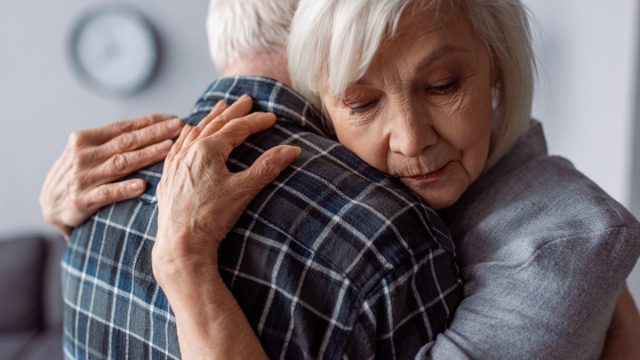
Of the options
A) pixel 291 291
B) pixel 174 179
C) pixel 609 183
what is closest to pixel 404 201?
pixel 291 291

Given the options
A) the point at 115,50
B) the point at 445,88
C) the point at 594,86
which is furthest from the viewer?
the point at 115,50

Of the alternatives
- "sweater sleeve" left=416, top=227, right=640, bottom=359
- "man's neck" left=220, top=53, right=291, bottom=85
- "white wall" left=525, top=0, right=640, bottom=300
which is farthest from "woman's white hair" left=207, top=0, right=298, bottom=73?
"white wall" left=525, top=0, right=640, bottom=300

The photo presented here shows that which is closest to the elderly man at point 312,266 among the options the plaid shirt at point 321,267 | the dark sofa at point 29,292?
the plaid shirt at point 321,267

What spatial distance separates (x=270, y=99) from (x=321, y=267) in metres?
0.31

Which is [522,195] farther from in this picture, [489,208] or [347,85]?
[347,85]

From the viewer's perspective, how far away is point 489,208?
3.05 feet

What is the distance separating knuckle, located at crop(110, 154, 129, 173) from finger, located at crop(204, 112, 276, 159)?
182 mm

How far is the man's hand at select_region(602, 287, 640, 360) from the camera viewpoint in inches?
41.3

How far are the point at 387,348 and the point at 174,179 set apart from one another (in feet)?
1.18

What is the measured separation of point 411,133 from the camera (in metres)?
0.85

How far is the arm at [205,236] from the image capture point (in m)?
0.78

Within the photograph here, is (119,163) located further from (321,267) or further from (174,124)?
(321,267)

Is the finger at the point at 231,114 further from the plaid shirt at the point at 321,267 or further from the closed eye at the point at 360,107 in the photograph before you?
the closed eye at the point at 360,107

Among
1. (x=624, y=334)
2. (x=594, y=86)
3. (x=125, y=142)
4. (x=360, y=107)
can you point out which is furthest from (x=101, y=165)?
(x=594, y=86)
